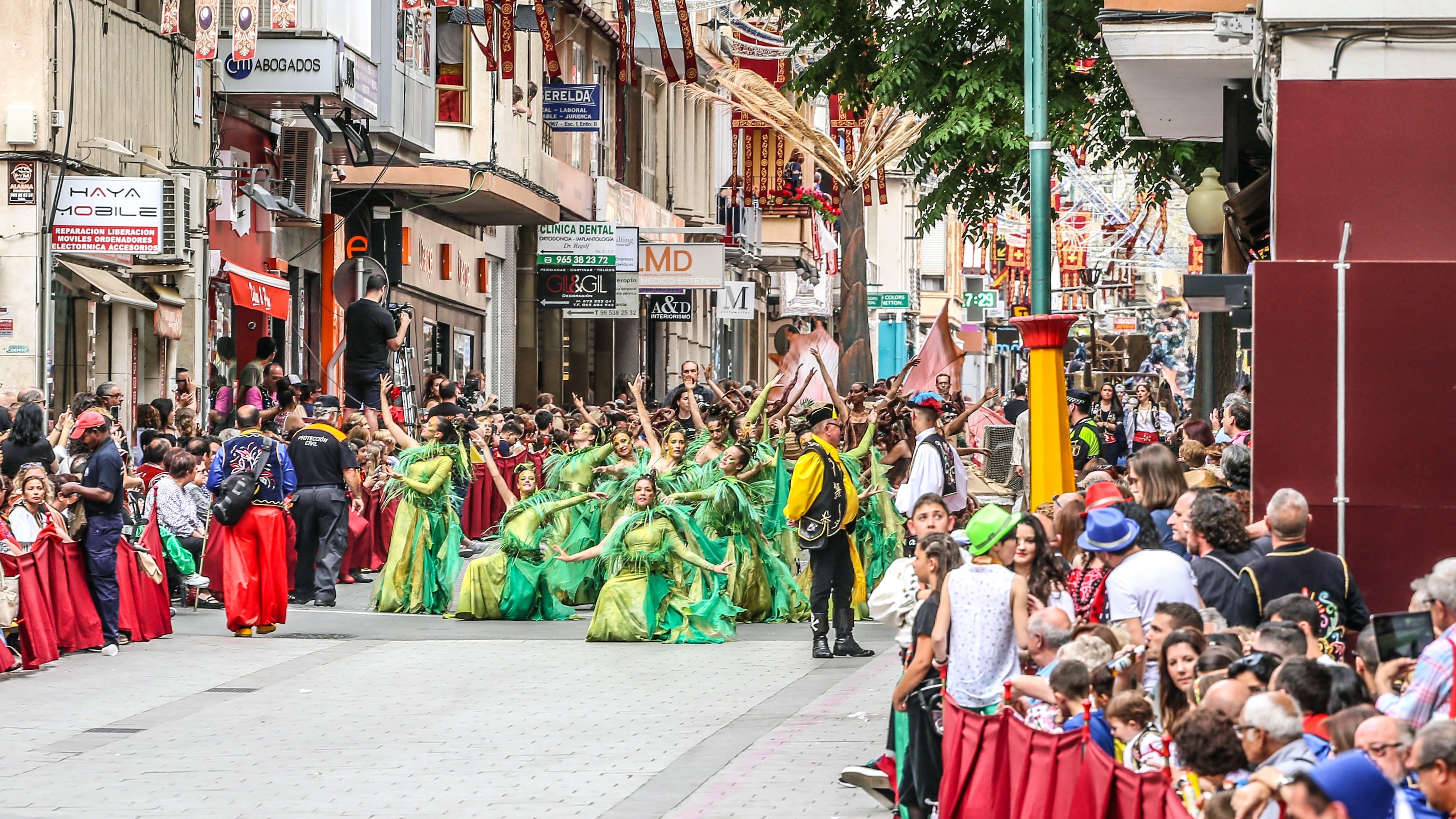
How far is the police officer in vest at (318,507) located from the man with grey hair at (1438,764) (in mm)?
14581

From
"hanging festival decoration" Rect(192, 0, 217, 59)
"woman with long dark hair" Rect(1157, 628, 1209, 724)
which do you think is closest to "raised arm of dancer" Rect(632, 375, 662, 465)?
"hanging festival decoration" Rect(192, 0, 217, 59)

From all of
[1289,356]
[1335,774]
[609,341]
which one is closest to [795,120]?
[609,341]

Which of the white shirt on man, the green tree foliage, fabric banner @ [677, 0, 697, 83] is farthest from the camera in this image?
fabric banner @ [677, 0, 697, 83]

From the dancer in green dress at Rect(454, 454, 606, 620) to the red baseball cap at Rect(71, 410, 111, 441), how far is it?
371cm

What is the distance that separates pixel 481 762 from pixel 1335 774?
6429mm

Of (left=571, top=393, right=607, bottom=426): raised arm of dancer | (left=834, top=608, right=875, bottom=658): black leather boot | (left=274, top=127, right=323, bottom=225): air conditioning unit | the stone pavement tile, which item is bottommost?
the stone pavement tile

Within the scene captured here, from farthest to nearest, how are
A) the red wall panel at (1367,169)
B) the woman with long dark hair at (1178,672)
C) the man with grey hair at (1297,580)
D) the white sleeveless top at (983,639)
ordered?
the red wall panel at (1367,169) → the man with grey hair at (1297,580) → the white sleeveless top at (983,639) → the woman with long dark hair at (1178,672)

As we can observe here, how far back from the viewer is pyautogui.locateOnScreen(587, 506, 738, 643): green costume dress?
16203mm

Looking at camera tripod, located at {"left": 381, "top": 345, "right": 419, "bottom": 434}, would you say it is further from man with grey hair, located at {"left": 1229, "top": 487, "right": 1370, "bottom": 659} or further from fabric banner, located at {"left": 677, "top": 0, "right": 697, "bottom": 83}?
man with grey hair, located at {"left": 1229, "top": 487, "right": 1370, "bottom": 659}

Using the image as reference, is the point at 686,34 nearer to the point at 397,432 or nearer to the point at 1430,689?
the point at 397,432

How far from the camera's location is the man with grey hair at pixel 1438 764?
526cm

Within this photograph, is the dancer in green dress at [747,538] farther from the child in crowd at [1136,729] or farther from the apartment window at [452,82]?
the apartment window at [452,82]

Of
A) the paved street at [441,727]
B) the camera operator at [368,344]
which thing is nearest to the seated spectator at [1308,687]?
the paved street at [441,727]

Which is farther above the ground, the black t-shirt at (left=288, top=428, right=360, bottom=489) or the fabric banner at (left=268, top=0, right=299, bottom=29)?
the fabric banner at (left=268, top=0, right=299, bottom=29)
